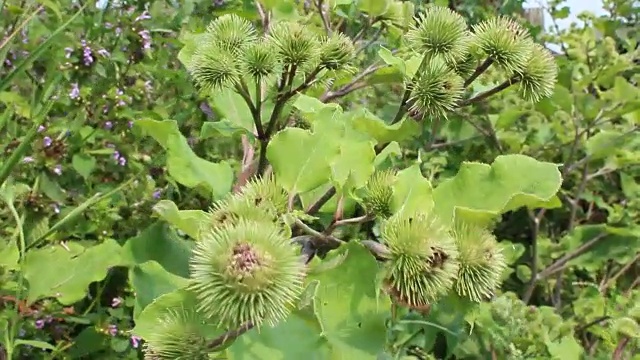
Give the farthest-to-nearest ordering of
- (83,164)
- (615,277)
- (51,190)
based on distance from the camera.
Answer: (615,277) → (83,164) → (51,190)

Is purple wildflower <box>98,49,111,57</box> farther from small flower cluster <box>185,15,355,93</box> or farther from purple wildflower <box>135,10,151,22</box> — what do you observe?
small flower cluster <box>185,15,355,93</box>

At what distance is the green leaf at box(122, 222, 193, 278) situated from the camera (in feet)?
3.18

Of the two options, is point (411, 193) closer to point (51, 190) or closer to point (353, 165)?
point (353, 165)

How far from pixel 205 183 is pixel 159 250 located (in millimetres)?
104

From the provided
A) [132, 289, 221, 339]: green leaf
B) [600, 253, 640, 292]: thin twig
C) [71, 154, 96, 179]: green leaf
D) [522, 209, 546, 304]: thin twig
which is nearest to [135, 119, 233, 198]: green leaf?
[132, 289, 221, 339]: green leaf

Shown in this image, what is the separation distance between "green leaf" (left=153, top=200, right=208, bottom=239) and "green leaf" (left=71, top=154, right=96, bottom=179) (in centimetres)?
83

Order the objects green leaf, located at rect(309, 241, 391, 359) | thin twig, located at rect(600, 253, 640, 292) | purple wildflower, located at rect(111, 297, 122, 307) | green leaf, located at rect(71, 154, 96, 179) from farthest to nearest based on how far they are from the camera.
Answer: thin twig, located at rect(600, 253, 640, 292), green leaf, located at rect(71, 154, 96, 179), purple wildflower, located at rect(111, 297, 122, 307), green leaf, located at rect(309, 241, 391, 359)

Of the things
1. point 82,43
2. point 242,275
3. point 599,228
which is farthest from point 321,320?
point 599,228

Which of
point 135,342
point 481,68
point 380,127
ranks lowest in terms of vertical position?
point 135,342

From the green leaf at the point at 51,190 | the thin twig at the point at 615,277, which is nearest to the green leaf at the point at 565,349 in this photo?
the thin twig at the point at 615,277

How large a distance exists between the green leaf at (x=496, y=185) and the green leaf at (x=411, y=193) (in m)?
0.04

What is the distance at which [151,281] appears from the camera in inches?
35.6

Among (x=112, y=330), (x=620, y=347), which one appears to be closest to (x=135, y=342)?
(x=112, y=330)

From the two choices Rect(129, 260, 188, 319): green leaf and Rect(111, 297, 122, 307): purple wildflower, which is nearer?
Rect(129, 260, 188, 319): green leaf
